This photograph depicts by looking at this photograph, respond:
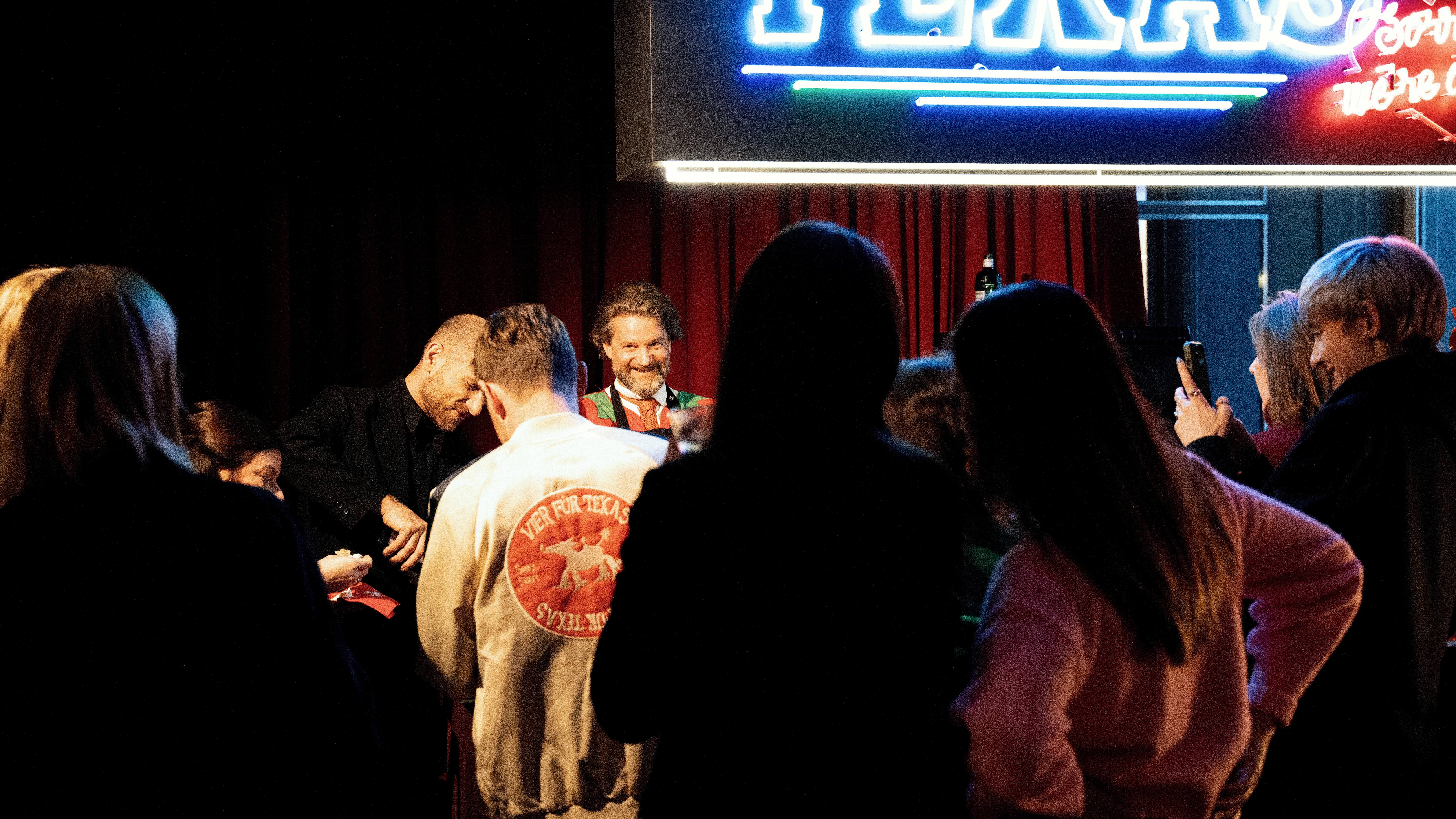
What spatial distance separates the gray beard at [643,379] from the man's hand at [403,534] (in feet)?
3.08

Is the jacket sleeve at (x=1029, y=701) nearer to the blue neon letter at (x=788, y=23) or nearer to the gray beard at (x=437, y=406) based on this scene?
the blue neon letter at (x=788, y=23)

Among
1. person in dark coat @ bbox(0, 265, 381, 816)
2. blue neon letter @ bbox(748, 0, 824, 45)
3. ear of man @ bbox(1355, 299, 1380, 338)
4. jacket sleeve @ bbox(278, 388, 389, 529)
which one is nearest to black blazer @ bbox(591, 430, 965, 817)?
person in dark coat @ bbox(0, 265, 381, 816)

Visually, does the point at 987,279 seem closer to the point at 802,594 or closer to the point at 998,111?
→ the point at 998,111

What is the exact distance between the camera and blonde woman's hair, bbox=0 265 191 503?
4.05ft

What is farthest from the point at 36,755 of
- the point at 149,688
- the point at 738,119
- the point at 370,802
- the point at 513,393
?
the point at 738,119

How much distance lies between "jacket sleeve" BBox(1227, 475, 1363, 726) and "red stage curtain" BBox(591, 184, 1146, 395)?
8.89 feet

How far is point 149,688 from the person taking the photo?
122cm

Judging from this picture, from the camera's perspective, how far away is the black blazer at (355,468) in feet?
10.0

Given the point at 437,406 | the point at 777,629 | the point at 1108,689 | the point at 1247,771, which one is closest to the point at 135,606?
the point at 777,629

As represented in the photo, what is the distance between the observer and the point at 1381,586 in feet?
5.93

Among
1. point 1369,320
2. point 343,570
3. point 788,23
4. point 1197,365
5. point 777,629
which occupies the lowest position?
point 343,570

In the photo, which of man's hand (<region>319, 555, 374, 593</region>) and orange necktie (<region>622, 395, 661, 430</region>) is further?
orange necktie (<region>622, 395, 661, 430</region>)

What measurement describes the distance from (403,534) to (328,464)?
0.38 meters

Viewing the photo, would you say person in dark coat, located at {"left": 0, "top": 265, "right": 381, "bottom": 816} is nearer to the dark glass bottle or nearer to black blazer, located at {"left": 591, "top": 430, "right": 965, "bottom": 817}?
black blazer, located at {"left": 591, "top": 430, "right": 965, "bottom": 817}
